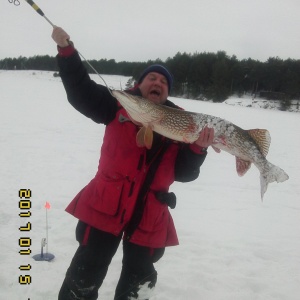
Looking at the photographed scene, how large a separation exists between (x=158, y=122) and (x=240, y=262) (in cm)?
220

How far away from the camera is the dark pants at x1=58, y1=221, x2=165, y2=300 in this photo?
2225 mm

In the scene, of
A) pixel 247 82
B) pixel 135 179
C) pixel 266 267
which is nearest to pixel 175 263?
pixel 266 267

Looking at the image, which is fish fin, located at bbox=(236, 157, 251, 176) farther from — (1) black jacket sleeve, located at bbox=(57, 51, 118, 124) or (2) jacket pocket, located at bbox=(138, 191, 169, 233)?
(1) black jacket sleeve, located at bbox=(57, 51, 118, 124)

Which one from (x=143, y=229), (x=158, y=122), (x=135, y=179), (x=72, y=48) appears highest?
(x=72, y=48)

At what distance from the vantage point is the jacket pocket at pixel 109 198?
2225mm

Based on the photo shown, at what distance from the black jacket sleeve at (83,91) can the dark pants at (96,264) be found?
32.4 inches

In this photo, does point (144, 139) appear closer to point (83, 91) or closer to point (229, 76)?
point (83, 91)

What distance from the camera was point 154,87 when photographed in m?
2.61

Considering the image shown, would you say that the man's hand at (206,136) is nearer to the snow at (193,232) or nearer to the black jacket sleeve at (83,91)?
the black jacket sleeve at (83,91)

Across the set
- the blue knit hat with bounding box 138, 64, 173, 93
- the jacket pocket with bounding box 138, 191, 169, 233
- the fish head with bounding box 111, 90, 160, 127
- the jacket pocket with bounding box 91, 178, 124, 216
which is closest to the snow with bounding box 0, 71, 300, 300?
the jacket pocket with bounding box 138, 191, 169, 233

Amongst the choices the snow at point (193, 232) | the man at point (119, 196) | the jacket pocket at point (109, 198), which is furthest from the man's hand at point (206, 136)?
the snow at point (193, 232)

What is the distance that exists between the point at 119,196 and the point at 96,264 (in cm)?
50

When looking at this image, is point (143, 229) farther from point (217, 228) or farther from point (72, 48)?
point (217, 228)

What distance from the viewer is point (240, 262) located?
144 inches
